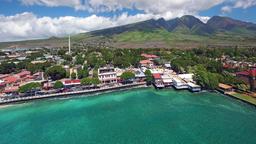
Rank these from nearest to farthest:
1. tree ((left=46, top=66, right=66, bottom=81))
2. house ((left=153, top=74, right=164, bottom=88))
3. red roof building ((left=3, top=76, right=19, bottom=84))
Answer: house ((left=153, top=74, right=164, bottom=88))
red roof building ((left=3, top=76, right=19, bottom=84))
tree ((left=46, top=66, right=66, bottom=81))

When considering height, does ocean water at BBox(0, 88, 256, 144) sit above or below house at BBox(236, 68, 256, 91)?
below

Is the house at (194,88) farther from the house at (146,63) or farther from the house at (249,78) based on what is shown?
the house at (146,63)

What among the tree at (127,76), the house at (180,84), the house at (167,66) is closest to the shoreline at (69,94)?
the tree at (127,76)

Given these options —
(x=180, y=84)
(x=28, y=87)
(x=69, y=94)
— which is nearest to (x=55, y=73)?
(x=28, y=87)

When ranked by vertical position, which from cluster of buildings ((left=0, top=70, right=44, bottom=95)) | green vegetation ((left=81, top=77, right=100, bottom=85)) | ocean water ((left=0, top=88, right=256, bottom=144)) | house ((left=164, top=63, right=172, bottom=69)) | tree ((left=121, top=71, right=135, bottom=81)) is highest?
house ((left=164, top=63, right=172, bottom=69))

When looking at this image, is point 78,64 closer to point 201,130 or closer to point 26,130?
point 26,130

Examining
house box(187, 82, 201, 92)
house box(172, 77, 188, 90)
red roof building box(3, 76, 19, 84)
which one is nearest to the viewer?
house box(187, 82, 201, 92)

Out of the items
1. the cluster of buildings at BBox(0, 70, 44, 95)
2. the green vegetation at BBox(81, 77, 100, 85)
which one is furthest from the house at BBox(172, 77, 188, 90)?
the cluster of buildings at BBox(0, 70, 44, 95)

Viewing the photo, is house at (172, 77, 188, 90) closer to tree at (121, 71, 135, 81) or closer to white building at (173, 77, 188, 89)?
white building at (173, 77, 188, 89)
